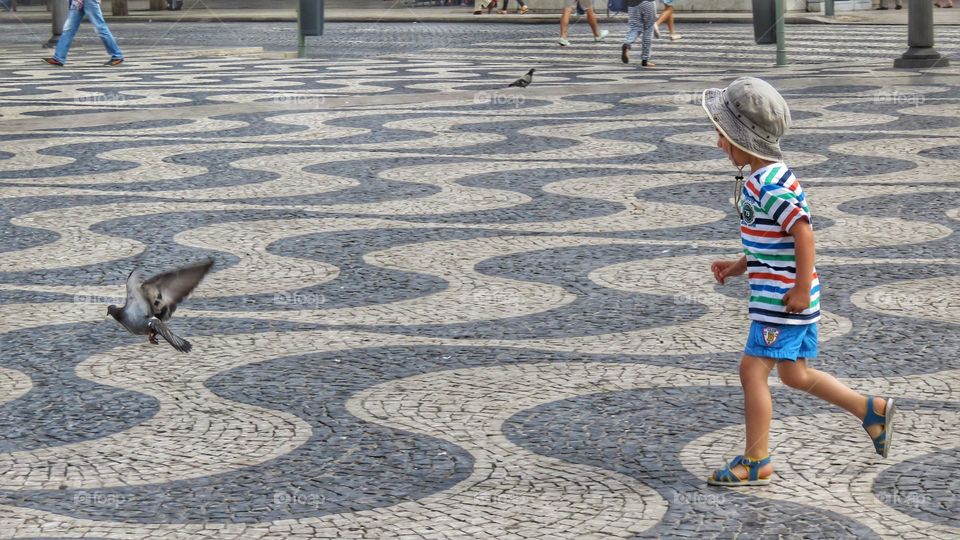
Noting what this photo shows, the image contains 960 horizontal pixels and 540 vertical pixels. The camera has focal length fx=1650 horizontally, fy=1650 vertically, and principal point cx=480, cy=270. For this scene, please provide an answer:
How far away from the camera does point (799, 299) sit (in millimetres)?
3840

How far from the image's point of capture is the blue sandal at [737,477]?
3.84m

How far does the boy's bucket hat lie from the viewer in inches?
155

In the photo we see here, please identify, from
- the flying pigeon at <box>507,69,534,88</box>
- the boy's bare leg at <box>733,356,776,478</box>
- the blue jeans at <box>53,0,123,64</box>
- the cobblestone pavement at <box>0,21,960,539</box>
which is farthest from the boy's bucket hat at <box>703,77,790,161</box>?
the blue jeans at <box>53,0,123,64</box>

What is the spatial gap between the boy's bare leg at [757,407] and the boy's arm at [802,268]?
18cm

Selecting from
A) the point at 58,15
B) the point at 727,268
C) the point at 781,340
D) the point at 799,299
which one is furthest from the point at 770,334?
the point at 58,15

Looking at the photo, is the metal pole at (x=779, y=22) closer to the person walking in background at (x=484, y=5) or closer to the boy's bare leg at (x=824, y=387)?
the boy's bare leg at (x=824, y=387)

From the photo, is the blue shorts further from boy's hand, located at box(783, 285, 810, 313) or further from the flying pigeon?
the flying pigeon

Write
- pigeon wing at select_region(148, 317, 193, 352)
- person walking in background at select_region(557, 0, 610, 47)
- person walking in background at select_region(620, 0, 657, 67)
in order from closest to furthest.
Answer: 1. pigeon wing at select_region(148, 317, 193, 352)
2. person walking in background at select_region(620, 0, 657, 67)
3. person walking in background at select_region(557, 0, 610, 47)

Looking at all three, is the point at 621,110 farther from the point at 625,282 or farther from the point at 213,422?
the point at 213,422

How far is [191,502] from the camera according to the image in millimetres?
3775

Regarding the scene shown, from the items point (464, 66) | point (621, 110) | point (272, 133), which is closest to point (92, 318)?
point (272, 133)

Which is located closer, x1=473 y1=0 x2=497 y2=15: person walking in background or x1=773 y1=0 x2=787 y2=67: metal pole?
x1=773 y1=0 x2=787 y2=67: metal pole

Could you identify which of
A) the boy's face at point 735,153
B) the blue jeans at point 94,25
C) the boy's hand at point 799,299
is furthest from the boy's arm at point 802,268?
the blue jeans at point 94,25

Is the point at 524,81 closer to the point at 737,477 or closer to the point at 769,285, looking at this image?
the point at 769,285
